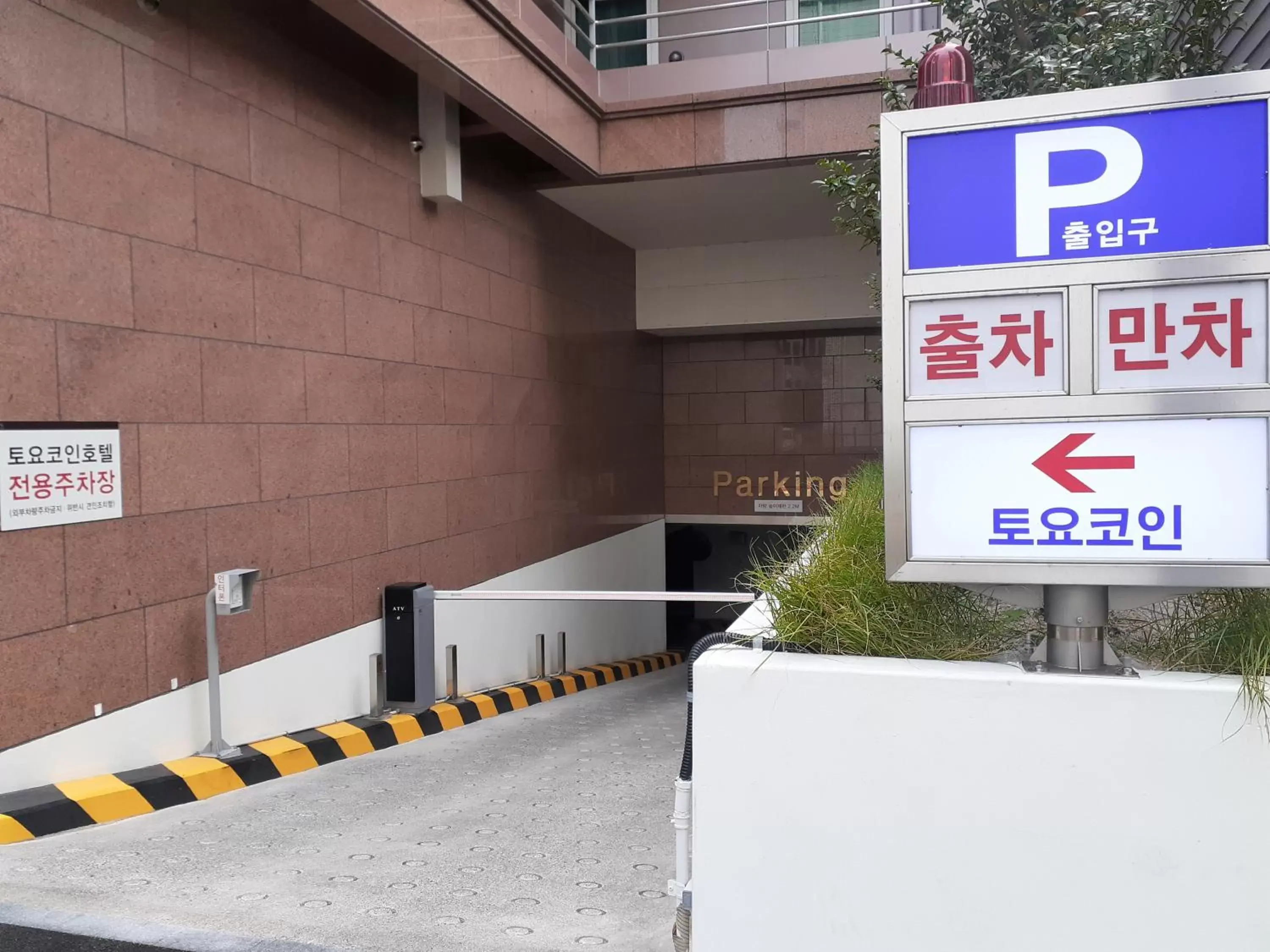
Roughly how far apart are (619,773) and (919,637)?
9.82 feet

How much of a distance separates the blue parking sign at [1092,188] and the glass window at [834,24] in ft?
29.6

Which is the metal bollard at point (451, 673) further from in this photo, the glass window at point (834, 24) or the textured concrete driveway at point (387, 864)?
the glass window at point (834, 24)

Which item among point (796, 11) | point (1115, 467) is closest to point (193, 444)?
point (1115, 467)

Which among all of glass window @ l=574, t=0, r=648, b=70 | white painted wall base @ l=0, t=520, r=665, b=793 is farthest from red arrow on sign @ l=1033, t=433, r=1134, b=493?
glass window @ l=574, t=0, r=648, b=70

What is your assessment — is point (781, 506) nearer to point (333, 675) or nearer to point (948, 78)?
point (333, 675)

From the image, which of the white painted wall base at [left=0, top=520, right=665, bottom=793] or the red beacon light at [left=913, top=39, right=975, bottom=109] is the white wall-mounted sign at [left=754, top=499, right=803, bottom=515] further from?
the red beacon light at [left=913, top=39, right=975, bottom=109]

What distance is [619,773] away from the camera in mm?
5293

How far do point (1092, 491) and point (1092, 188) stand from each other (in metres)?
0.73

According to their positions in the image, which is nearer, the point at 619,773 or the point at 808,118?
the point at 619,773

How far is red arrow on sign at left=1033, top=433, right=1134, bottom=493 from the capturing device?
2418 mm

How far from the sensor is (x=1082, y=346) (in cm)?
243

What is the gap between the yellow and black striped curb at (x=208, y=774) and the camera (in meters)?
4.12

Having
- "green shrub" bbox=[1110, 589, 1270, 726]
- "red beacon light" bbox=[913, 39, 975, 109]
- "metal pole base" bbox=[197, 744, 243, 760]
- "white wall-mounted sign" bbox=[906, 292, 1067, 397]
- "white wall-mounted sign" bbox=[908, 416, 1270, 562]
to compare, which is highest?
"red beacon light" bbox=[913, 39, 975, 109]

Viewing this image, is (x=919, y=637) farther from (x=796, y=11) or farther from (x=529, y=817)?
(x=796, y=11)
